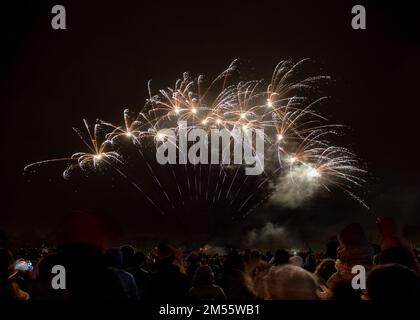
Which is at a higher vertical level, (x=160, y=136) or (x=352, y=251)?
(x=160, y=136)

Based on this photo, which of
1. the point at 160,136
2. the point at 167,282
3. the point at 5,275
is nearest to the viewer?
the point at 5,275

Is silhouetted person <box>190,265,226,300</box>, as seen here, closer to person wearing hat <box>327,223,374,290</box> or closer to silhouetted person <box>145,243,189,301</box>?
silhouetted person <box>145,243,189,301</box>

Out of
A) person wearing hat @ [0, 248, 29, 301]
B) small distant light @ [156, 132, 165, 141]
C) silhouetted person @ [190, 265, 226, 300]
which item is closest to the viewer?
person wearing hat @ [0, 248, 29, 301]

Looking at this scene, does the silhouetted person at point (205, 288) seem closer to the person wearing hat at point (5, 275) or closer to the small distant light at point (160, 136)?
the person wearing hat at point (5, 275)

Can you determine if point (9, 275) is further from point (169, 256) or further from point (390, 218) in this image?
point (390, 218)

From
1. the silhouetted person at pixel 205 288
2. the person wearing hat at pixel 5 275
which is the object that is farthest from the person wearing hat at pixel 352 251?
the person wearing hat at pixel 5 275

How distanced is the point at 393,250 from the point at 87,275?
3.19 metres

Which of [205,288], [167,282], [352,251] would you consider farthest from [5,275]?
[352,251]

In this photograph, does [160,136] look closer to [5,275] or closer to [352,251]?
[352,251]

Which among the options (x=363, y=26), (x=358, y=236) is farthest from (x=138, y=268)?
(x=363, y=26)

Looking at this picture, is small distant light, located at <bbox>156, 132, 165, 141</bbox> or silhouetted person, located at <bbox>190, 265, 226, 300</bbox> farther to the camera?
small distant light, located at <bbox>156, 132, 165, 141</bbox>

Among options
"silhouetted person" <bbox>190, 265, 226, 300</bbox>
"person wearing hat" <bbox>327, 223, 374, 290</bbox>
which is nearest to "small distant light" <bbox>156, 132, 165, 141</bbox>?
"silhouetted person" <bbox>190, 265, 226, 300</bbox>

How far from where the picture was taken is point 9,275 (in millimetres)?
4906

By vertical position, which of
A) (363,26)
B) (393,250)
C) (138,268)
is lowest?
(138,268)
